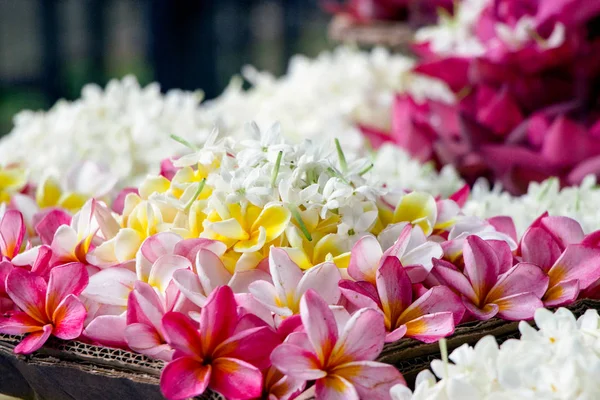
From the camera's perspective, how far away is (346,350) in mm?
492

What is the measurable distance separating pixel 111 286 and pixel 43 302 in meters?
0.05

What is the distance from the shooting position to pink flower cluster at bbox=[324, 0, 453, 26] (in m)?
1.62

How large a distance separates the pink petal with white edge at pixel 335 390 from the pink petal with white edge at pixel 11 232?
0.27 m

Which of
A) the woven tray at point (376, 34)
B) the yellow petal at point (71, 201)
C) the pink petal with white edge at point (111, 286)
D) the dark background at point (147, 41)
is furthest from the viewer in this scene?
the dark background at point (147, 41)

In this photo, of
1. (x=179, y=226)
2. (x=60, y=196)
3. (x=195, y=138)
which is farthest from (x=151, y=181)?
(x=195, y=138)

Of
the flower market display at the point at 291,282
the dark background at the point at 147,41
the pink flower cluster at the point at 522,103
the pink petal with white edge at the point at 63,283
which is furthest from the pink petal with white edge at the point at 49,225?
the dark background at the point at 147,41

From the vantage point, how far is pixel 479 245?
0.56 m

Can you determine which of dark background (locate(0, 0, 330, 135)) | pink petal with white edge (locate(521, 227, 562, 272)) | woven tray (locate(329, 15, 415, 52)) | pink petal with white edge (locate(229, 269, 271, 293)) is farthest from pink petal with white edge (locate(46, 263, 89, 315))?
dark background (locate(0, 0, 330, 135))

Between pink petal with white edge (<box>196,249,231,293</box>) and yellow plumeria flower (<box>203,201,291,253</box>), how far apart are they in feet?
0.06

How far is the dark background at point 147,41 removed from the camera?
3.17 metres

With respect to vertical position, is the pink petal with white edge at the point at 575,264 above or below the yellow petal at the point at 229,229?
below

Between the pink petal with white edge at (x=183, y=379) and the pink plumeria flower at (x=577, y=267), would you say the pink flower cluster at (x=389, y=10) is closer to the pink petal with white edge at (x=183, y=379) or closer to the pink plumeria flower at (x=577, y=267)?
the pink plumeria flower at (x=577, y=267)

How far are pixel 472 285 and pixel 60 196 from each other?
0.42 m

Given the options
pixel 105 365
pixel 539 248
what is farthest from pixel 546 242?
pixel 105 365
